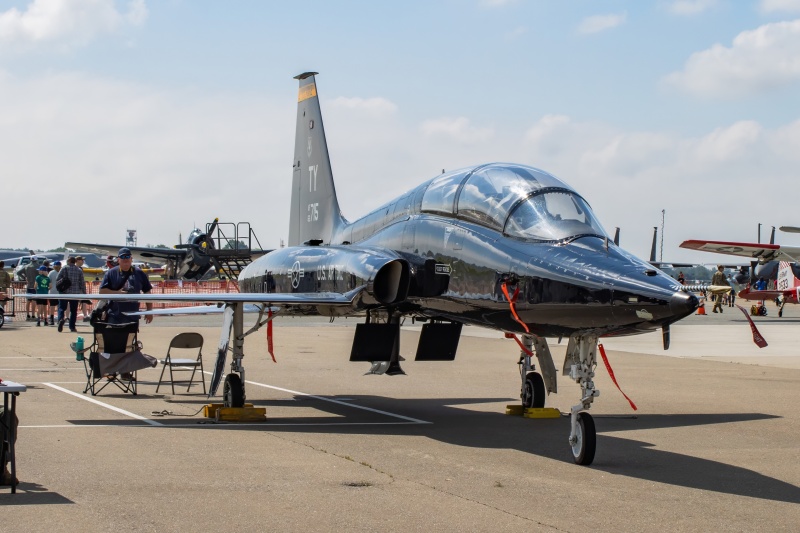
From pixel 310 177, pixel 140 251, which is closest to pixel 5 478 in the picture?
pixel 310 177

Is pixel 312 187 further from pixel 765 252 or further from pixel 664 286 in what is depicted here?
pixel 765 252

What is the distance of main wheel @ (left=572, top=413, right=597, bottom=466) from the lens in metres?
8.80

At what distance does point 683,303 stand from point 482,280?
2.68 metres

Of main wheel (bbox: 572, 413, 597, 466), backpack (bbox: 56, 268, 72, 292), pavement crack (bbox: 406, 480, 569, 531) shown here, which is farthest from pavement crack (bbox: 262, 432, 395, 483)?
backpack (bbox: 56, 268, 72, 292)

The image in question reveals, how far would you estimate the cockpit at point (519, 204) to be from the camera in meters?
9.74

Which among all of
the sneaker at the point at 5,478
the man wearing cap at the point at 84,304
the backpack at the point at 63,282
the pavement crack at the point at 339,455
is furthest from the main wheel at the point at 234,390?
the backpack at the point at 63,282

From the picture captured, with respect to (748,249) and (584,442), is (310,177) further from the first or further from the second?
(748,249)

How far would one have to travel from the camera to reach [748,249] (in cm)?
3931

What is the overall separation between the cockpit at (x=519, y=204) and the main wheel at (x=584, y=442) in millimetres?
1664

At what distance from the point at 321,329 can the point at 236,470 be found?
22.6 m

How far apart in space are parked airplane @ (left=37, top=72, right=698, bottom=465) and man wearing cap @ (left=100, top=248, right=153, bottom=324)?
6.59 ft

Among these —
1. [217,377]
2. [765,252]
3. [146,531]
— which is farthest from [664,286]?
[765,252]

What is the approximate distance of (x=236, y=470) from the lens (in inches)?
332

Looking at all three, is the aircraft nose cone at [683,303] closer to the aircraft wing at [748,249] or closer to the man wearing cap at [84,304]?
the man wearing cap at [84,304]
